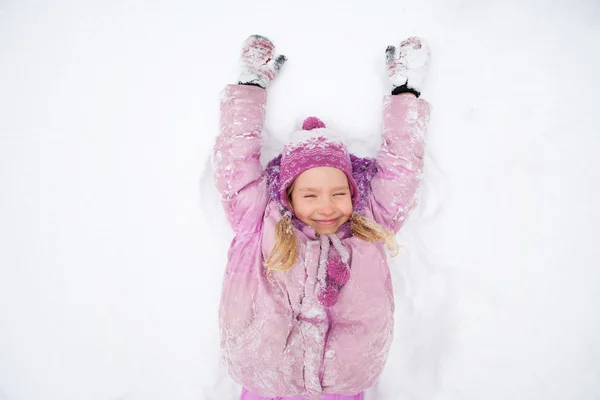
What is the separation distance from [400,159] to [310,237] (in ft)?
2.16

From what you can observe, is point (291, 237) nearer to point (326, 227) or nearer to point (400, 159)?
point (326, 227)

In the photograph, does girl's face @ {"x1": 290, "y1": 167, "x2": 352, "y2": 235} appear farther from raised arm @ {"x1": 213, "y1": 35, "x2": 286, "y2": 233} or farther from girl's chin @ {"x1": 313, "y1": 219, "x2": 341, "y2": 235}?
raised arm @ {"x1": 213, "y1": 35, "x2": 286, "y2": 233}

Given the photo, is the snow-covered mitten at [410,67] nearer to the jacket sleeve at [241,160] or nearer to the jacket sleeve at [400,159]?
the jacket sleeve at [400,159]

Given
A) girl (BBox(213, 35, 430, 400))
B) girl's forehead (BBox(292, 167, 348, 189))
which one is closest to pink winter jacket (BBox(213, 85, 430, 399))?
girl (BBox(213, 35, 430, 400))

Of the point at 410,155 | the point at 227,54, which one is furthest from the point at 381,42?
the point at 227,54

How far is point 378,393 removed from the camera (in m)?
2.21

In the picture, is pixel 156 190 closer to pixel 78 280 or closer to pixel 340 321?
pixel 78 280

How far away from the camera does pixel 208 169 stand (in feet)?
7.18

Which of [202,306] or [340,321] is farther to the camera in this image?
[202,306]

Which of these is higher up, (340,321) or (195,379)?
(340,321)

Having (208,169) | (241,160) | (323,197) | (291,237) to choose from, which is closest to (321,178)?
(323,197)

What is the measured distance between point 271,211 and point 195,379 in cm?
114

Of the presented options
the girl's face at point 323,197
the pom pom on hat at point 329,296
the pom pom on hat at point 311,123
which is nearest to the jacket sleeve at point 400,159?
the girl's face at point 323,197

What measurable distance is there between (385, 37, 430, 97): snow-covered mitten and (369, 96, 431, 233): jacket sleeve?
0.08 m
